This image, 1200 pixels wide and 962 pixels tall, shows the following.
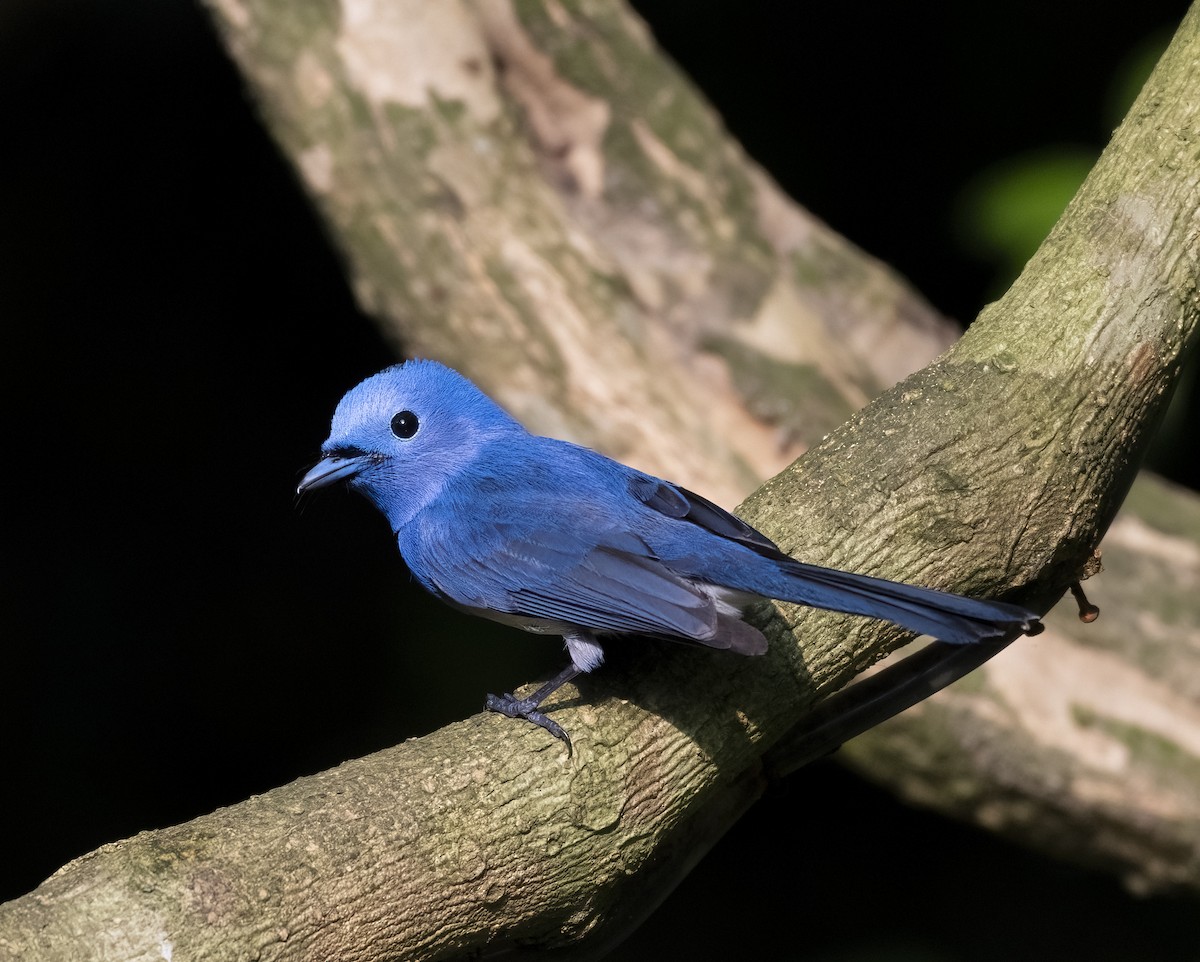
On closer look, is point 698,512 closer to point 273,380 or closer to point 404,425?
point 404,425

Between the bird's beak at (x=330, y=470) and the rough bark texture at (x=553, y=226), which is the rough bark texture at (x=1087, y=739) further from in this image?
the bird's beak at (x=330, y=470)

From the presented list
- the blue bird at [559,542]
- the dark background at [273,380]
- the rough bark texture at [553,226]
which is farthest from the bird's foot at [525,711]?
the dark background at [273,380]

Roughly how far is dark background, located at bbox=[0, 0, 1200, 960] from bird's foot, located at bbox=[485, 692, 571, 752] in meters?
2.57

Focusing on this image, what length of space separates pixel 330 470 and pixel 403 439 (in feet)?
0.60

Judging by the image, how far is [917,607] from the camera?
216 centimetres

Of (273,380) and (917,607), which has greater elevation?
(273,380)

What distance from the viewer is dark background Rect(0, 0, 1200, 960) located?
5121 millimetres

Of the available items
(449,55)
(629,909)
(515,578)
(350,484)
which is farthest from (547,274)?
(629,909)

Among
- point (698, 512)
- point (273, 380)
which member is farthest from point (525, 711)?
point (273, 380)

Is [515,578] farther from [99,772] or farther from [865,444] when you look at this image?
[99,772]

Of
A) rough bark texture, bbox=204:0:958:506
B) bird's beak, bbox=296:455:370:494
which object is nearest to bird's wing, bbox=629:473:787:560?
bird's beak, bbox=296:455:370:494

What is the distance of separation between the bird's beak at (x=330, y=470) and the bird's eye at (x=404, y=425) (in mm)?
96

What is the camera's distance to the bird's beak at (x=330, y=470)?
9.84ft

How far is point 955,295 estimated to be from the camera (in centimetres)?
535
